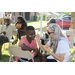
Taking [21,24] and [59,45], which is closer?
[59,45]

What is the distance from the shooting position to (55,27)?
242 cm

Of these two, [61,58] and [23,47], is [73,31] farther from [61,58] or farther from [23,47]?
[23,47]

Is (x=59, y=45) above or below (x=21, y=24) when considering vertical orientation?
below

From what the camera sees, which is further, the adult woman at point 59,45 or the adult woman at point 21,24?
the adult woman at point 21,24

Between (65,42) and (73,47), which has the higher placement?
(65,42)

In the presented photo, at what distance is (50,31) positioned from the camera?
2.49 meters

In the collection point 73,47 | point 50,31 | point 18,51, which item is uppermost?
point 50,31

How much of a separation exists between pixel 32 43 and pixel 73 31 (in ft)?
9.30

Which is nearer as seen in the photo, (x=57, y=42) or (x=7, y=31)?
(x=57, y=42)

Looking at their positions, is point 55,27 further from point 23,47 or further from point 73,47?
point 73,47

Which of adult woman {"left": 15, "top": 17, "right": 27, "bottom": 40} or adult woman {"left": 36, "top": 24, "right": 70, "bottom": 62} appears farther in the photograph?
adult woman {"left": 15, "top": 17, "right": 27, "bottom": 40}
